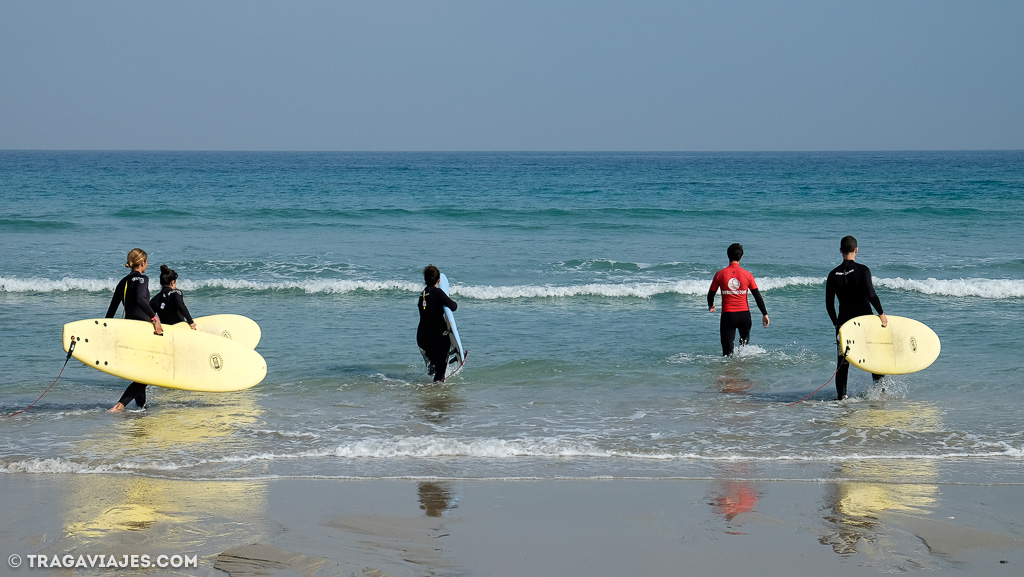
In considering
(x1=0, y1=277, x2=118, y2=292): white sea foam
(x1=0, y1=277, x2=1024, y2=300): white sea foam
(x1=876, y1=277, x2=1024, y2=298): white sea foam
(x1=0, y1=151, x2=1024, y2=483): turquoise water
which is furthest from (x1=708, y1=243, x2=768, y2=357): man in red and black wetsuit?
(x1=0, y1=277, x2=118, y2=292): white sea foam

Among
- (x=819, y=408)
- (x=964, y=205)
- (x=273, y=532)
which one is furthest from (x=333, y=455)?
(x=964, y=205)

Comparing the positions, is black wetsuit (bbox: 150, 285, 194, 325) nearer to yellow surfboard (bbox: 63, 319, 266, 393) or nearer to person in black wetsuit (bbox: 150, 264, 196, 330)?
person in black wetsuit (bbox: 150, 264, 196, 330)

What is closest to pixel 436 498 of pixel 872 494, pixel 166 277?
pixel 872 494

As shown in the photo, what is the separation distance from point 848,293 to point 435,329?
13.7 ft

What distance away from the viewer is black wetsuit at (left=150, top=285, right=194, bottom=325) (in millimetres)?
8234

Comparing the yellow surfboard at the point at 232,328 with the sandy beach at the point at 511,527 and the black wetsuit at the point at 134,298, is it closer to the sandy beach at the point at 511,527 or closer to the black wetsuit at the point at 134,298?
the black wetsuit at the point at 134,298

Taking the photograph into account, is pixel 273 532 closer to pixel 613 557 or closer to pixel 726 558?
pixel 613 557

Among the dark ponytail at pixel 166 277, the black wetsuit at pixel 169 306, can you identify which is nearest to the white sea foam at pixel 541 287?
the black wetsuit at pixel 169 306

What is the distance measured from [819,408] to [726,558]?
13.3 ft

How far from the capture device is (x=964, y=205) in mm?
35125

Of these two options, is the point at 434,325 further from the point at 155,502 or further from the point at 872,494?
the point at 872,494

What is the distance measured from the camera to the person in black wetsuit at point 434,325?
29.7ft

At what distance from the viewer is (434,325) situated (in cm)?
918

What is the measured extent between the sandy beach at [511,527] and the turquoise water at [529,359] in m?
0.42
